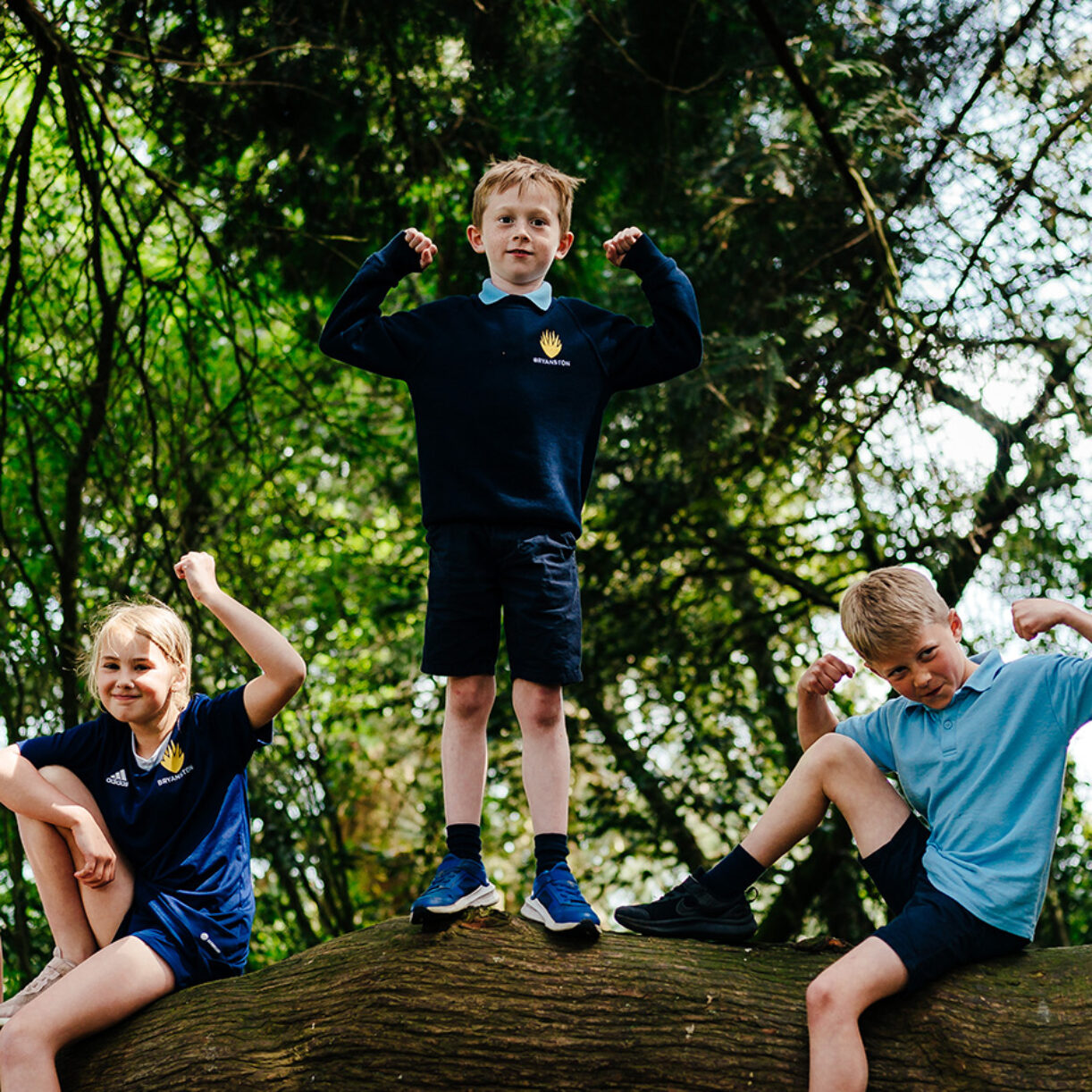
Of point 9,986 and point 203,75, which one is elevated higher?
point 203,75

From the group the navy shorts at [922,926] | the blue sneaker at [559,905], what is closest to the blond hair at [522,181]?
the blue sneaker at [559,905]

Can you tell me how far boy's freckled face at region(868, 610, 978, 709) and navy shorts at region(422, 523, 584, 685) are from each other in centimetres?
74

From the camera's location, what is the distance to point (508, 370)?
10.3 ft

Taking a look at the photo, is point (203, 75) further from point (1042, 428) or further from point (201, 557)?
point (1042, 428)

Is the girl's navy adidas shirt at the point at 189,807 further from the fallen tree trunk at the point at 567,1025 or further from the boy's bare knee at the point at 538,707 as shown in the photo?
the boy's bare knee at the point at 538,707

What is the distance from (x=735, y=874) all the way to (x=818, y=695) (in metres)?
0.48

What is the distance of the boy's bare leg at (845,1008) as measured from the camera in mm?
2512

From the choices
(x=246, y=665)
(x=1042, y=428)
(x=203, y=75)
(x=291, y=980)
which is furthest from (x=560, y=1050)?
(x=203, y=75)

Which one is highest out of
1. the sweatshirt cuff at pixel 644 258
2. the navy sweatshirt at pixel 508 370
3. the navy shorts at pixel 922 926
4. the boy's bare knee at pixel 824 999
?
the sweatshirt cuff at pixel 644 258

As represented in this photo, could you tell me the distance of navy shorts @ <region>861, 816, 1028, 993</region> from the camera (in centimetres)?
264

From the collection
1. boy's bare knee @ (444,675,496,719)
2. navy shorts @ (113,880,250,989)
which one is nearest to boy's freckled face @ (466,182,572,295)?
boy's bare knee @ (444,675,496,719)

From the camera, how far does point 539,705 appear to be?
3.01 meters

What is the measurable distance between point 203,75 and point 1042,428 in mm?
3844

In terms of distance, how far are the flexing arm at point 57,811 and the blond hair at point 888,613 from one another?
185cm
